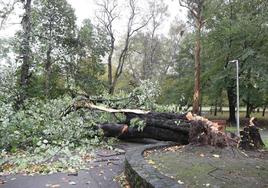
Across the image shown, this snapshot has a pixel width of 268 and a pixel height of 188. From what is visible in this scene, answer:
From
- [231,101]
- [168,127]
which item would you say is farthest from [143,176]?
[231,101]

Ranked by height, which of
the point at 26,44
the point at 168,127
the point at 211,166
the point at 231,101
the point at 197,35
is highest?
the point at 197,35

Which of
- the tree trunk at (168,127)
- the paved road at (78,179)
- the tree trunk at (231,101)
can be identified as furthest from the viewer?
the tree trunk at (231,101)

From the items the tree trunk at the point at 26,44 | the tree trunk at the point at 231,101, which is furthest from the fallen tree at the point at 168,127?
the tree trunk at the point at 231,101

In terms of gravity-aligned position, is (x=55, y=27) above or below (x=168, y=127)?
above

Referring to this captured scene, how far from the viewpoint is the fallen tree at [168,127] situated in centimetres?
829

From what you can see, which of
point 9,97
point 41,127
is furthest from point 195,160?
point 9,97

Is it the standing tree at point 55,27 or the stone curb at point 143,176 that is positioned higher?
the standing tree at point 55,27

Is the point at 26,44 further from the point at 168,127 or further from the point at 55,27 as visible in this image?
the point at 55,27

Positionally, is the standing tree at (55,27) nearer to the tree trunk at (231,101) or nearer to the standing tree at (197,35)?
the standing tree at (197,35)

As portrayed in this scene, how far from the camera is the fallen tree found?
27.2ft

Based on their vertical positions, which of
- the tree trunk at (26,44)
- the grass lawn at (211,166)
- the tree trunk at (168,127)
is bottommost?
the grass lawn at (211,166)

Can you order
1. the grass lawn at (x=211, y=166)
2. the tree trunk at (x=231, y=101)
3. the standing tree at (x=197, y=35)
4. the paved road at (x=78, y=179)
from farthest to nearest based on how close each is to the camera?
the tree trunk at (x=231, y=101), the standing tree at (x=197, y=35), the paved road at (x=78, y=179), the grass lawn at (x=211, y=166)

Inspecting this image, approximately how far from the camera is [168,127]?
9.20m

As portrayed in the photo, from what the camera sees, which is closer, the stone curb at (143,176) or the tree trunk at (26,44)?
the stone curb at (143,176)
